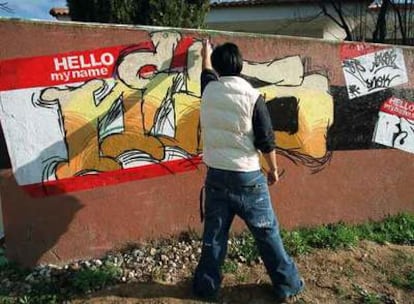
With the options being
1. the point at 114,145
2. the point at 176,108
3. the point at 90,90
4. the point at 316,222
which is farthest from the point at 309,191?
the point at 90,90

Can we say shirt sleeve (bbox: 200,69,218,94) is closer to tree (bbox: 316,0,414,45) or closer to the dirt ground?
the dirt ground

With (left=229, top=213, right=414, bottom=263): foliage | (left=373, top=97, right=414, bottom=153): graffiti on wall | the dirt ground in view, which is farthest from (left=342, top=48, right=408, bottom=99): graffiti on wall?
Answer: the dirt ground

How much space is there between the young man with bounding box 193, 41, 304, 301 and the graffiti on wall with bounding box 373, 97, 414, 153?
214 cm

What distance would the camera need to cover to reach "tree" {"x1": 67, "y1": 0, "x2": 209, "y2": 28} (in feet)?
16.9

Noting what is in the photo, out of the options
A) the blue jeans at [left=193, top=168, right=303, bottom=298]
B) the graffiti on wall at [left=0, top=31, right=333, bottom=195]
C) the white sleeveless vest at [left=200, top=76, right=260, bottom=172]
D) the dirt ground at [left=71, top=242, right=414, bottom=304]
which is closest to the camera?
the white sleeveless vest at [left=200, top=76, right=260, bottom=172]

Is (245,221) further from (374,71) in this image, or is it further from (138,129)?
(374,71)

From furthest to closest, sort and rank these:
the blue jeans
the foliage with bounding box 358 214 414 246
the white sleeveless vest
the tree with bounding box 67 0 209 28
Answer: the foliage with bounding box 358 214 414 246 → the tree with bounding box 67 0 209 28 → the blue jeans → the white sleeveless vest

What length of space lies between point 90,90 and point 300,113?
6.59 ft

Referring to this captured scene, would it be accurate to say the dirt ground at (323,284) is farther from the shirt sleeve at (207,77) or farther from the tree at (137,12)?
the tree at (137,12)

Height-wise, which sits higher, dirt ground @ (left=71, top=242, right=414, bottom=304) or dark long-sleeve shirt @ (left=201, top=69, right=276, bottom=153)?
dark long-sleeve shirt @ (left=201, top=69, right=276, bottom=153)

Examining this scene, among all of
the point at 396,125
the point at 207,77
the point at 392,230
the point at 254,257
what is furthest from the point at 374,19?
the point at 207,77

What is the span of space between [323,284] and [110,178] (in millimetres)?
2014

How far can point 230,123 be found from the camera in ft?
12.3

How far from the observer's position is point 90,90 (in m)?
4.44
